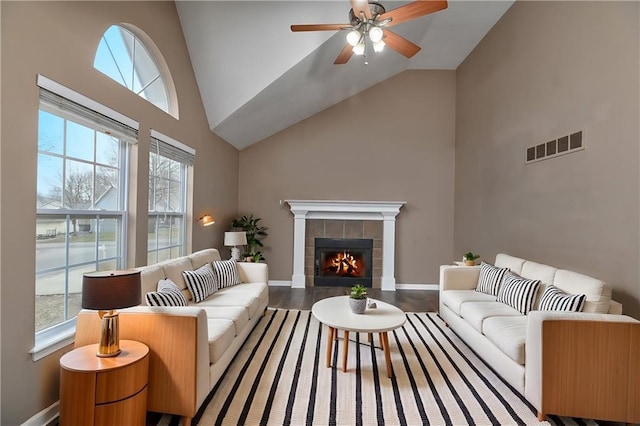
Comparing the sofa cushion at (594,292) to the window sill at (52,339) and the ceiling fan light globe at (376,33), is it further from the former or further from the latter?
the window sill at (52,339)

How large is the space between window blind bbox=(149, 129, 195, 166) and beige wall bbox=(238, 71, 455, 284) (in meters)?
1.92

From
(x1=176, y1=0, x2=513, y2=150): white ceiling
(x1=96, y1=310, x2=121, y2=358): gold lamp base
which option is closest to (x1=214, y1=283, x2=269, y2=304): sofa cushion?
(x1=96, y1=310, x2=121, y2=358): gold lamp base

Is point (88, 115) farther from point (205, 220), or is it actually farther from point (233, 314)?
point (205, 220)

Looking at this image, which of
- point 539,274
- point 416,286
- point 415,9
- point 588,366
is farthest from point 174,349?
point 416,286

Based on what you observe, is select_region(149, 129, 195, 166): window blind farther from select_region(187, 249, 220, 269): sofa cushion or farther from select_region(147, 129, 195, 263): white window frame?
select_region(187, 249, 220, 269): sofa cushion

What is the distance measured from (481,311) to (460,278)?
0.90m

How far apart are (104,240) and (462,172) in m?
5.15

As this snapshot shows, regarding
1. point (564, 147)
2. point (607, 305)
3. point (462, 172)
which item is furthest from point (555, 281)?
point (462, 172)

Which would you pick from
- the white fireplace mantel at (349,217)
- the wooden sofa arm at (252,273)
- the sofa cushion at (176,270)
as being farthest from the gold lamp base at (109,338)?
the white fireplace mantel at (349,217)

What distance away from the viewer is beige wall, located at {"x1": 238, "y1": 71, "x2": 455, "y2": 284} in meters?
5.59

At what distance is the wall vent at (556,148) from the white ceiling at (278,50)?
197 cm

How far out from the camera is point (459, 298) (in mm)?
3281

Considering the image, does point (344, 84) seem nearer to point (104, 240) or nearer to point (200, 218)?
point (200, 218)

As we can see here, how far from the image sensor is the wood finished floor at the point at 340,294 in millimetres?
4452
